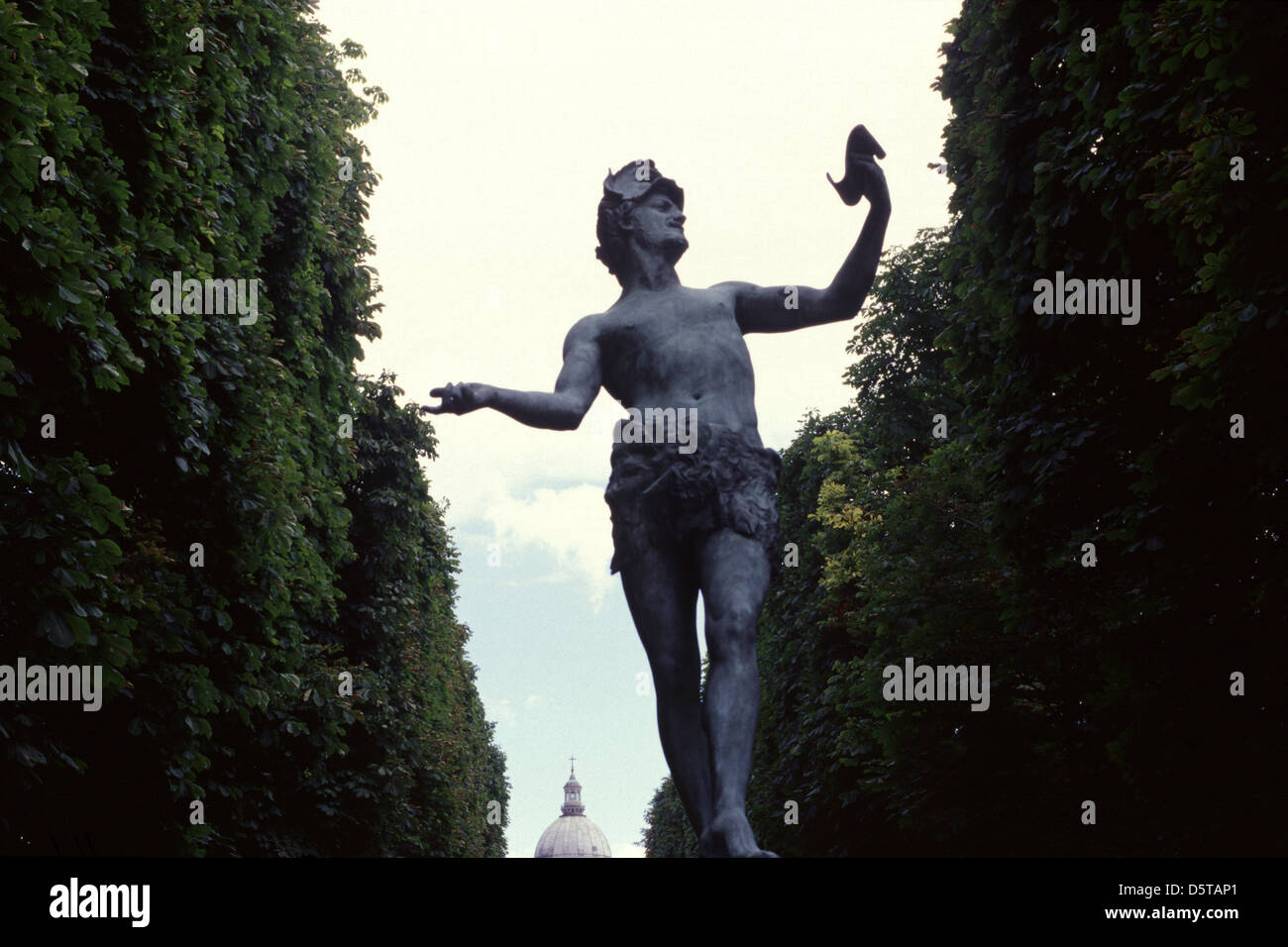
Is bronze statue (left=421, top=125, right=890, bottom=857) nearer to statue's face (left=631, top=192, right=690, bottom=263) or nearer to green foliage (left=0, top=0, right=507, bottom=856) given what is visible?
statue's face (left=631, top=192, right=690, bottom=263)

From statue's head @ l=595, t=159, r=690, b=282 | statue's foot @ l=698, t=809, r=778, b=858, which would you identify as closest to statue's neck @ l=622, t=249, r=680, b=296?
statue's head @ l=595, t=159, r=690, b=282

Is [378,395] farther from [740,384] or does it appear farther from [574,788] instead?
[574,788]

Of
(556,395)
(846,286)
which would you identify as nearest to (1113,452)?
(846,286)

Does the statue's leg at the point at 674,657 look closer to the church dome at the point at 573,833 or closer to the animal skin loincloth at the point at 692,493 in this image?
the animal skin loincloth at the point at 692,493

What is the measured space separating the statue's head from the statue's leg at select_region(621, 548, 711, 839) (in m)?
1.72

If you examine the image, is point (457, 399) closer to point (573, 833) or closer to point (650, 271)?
point (650, 271)

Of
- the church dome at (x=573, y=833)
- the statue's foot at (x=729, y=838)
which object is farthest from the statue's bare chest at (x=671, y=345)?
the church dome at (x=573, y=833)

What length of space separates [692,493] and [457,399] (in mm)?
1172

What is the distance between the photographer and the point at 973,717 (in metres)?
19.1

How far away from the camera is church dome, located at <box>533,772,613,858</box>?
405 ft

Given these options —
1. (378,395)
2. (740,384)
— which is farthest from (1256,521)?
(378,395)

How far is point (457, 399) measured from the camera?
6.45 meters
